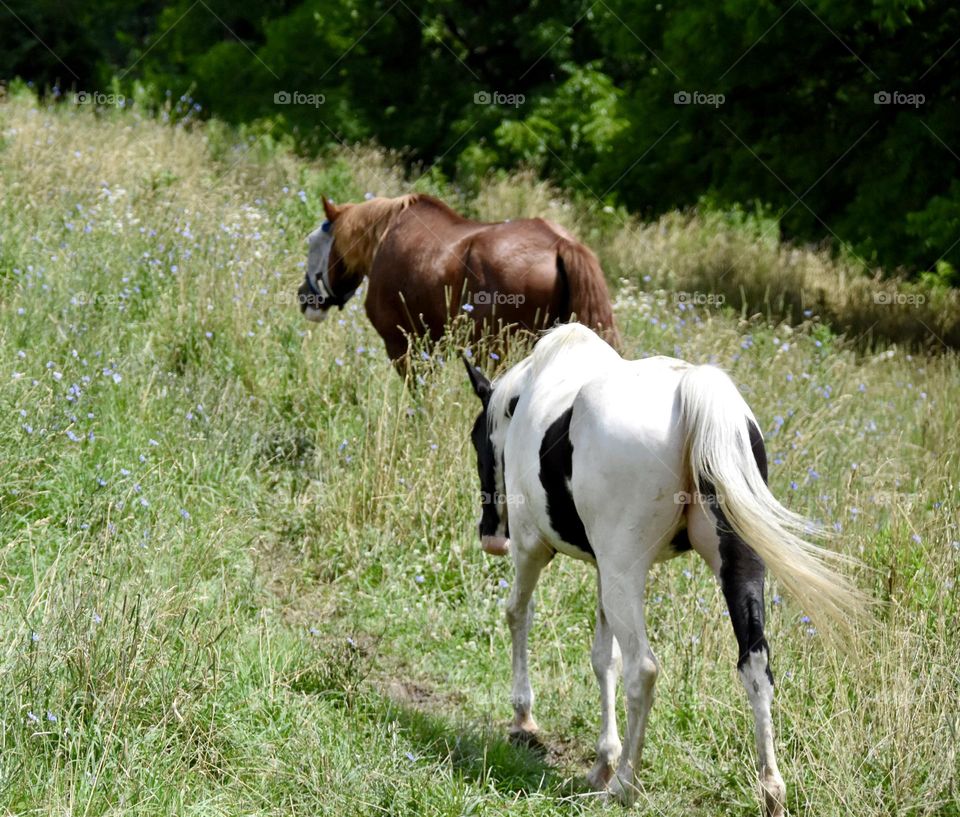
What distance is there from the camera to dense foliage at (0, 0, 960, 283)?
11.4 metres

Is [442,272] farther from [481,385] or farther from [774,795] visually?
[774,795]

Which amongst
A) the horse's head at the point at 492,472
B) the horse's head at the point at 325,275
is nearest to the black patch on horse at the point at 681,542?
the horse's head at the point at 492,472

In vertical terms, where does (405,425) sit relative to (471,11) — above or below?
below

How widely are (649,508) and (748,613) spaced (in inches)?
18.4

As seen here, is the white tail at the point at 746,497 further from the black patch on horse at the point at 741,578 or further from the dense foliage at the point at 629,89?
the dense foliage at the point at 629,89

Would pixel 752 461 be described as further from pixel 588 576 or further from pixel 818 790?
pixel 588 576

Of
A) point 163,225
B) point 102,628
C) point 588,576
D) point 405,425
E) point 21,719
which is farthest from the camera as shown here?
point 163,225

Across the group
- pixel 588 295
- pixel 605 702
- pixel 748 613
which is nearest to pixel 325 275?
pixel 588 295

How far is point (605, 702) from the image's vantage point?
428cm

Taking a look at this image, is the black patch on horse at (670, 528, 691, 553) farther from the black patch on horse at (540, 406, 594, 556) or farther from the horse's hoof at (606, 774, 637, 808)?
the horse's hoof at (606, 774, 637, 808)

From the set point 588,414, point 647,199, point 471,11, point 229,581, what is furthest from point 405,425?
point 471,11

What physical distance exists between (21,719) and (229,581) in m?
1.75

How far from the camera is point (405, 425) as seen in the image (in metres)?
6.55

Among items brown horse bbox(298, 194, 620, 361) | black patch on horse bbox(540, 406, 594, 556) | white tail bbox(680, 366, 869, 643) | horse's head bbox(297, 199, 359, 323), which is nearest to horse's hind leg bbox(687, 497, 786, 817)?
white tail bbox(680, 366, 869, 643)
